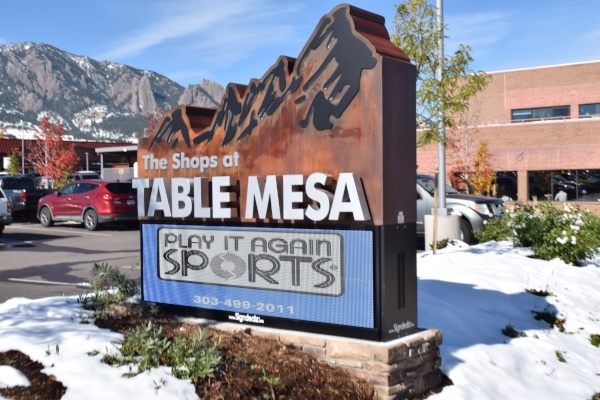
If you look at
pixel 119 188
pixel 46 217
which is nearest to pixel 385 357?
pixel 119 188

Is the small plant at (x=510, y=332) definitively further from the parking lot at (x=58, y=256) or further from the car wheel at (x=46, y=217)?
the car wheel at (x=46, y=217)

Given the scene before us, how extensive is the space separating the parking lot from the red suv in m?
0.41

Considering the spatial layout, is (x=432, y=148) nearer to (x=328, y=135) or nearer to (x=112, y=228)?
(x=112, y=228)

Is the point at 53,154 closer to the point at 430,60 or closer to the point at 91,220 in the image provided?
the point at 91,220

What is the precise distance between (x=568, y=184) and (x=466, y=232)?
20.3 m

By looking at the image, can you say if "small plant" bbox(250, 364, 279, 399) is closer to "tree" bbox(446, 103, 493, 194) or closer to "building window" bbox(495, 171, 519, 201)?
"tree" bbox(446, 103, 493, 194)

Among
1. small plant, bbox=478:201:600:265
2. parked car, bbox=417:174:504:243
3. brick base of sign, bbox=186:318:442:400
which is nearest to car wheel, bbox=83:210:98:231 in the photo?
parked car, bbox=417:174:504:243

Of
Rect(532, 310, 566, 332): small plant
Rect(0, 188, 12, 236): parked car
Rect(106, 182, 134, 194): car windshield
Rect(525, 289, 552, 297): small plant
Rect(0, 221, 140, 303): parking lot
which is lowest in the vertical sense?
Rect(532, 310, 566, 332): small plant

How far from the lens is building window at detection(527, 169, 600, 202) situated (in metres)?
33.9

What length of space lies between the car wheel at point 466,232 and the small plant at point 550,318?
6981 mm

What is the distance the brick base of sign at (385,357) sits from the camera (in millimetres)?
5707

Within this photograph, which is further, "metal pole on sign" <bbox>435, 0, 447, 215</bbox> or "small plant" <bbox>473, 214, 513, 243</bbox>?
"small plant" <bbox>473, 214, 513, 243</bbox>

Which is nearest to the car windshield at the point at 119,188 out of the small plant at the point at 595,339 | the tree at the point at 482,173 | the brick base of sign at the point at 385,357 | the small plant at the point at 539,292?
the small plant at the point at 539,292

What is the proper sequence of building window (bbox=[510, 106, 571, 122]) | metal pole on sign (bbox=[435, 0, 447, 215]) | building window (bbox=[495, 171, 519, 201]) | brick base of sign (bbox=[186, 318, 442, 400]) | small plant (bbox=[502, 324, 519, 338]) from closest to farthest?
brick base of sign (bbox=[186, 318, 442, 400]) < small plant (bbox=[502, 324, 519, 338]) < metal pole on sign (bbox=[435, 0, 447, 215]) < building window (bbox=[495, 171, 519, 201]) < building window (bbox=[510, 106, 571, 122])
